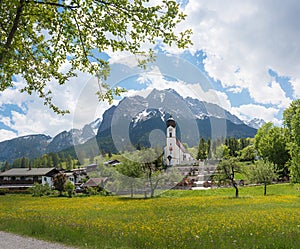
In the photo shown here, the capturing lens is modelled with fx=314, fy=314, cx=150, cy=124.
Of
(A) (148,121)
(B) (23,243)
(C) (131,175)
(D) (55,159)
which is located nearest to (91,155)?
(A) (148,121)

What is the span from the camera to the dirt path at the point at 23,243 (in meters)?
11.0

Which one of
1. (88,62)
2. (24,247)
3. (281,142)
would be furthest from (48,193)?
(88,62)

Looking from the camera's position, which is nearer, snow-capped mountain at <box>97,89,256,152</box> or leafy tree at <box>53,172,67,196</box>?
snow-capped mountain at <box>97,89,256,152</box>

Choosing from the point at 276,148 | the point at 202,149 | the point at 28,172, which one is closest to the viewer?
the point at 202,149

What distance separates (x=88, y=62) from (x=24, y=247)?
700cm

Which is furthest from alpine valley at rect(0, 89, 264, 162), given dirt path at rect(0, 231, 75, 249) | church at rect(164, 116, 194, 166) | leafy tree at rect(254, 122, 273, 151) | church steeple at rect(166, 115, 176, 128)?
leafy tree at rect(254, 122, 273, 151)

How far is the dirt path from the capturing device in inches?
433

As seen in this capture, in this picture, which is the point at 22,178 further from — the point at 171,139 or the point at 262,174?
the point at 171,139

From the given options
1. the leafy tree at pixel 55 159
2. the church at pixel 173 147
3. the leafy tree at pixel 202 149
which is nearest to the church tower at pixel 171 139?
the church at pixel 173 147

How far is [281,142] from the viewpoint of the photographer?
69688 mm

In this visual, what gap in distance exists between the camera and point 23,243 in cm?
1180

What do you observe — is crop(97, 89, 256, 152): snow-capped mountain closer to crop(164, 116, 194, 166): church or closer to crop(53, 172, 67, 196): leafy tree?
crop(164, 116, 194, 166): church

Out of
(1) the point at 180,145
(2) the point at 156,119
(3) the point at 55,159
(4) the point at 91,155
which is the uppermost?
(2) the point at 156,119

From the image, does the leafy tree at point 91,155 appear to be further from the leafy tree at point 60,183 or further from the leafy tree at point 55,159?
the leafy tree at point 55,159
